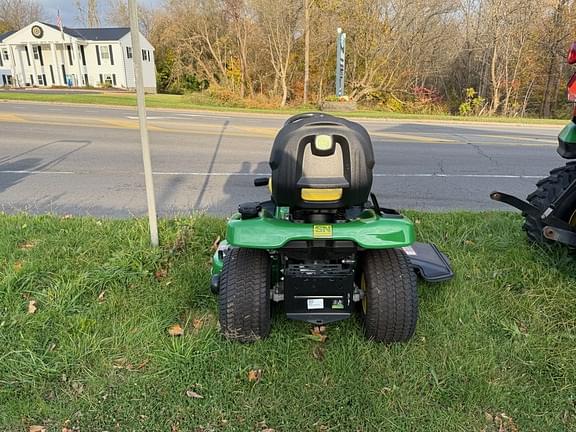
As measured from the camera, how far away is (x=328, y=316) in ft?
7.98

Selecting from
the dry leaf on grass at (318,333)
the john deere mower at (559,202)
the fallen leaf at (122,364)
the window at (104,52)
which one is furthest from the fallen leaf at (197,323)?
the window at (104,52)

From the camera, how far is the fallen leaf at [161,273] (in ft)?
10.8

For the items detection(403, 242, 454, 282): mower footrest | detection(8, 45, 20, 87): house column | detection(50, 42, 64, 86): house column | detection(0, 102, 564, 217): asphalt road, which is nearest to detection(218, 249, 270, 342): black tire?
detection(403, 242, 454, 282): mower footrest

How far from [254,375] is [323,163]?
1211 mm

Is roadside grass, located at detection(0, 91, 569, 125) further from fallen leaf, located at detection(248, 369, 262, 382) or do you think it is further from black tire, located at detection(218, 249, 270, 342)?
fallen leaf, located at detection(248, 369, 262, 382)

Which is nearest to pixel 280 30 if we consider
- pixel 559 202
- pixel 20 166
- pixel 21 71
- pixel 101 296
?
pixel 20 166

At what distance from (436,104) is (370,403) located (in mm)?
24771

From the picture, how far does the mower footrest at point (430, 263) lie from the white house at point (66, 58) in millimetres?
44747

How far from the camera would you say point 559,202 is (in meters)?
2.93

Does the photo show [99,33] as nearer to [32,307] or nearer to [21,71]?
[21,71]

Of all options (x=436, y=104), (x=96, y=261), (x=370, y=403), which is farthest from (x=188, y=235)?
(x=436, y=104)

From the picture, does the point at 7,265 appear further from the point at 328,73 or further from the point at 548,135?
the point at 328,73

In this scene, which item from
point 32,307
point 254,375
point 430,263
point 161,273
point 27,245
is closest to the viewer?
point 254,375

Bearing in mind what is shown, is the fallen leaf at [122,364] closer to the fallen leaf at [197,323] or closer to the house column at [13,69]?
the fallen leaf at [197,323]
